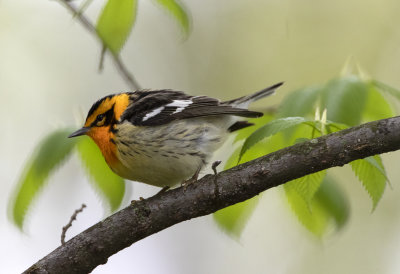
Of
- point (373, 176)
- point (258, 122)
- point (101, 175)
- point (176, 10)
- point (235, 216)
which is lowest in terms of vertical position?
point (235, 216)

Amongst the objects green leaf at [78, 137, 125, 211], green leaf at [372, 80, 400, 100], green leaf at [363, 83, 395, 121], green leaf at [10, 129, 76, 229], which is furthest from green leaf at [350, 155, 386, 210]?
green leaf at [10, 129, 76, 229]

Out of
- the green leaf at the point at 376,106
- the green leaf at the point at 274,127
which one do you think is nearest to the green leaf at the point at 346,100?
the green leaf at the point at 376,106

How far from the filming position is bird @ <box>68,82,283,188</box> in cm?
474

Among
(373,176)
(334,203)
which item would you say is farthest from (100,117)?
(373,176)

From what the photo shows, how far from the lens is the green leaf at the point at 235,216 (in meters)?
3.72

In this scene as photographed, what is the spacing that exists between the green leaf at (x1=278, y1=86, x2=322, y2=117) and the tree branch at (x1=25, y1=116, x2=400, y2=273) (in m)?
0.29

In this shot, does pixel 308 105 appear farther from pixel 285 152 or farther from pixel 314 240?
pixel 314 240

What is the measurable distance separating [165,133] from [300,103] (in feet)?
4.95

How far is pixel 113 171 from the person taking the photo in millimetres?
4176

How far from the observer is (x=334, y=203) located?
152 inches

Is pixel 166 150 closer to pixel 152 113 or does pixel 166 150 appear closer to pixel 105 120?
pixel 152 113

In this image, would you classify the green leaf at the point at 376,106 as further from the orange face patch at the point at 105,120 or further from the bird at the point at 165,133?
the orange face patch at the point at 105,120

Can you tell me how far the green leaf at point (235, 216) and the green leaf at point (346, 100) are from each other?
74 centimetres

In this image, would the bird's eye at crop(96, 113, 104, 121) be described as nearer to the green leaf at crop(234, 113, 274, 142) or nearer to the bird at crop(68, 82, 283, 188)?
the bird at crop(68, 82, 283, 188)
